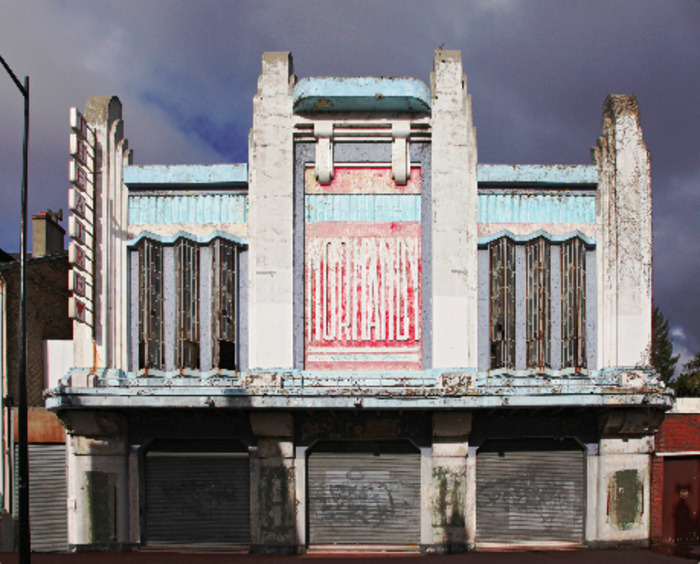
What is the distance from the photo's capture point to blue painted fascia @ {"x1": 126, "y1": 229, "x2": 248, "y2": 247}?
48.7 ft

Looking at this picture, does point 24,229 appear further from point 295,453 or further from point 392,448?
point 392,448

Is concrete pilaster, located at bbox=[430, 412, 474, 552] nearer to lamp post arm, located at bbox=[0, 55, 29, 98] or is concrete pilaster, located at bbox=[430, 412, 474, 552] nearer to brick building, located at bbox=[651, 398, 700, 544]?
brick building, located at bbox=[651, 398, 700, 544]

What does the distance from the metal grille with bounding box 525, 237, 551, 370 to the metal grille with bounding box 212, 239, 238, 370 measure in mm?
6123

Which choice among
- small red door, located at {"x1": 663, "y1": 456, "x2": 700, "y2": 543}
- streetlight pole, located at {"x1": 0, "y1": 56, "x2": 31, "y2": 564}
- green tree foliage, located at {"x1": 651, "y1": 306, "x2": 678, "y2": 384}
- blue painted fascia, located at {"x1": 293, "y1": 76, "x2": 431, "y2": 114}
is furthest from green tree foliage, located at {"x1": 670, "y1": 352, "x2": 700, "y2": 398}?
streetlight pole, located at {"x1": 0, "y1": 56, "x2": 31, "y2": 564}

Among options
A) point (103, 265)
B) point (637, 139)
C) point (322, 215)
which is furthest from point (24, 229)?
point (637, 139)

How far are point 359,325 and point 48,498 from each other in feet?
24.5

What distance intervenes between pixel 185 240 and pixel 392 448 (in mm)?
6084

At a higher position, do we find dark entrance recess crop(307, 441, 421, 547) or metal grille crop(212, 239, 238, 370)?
metal grille crop(212, 239, 238, 370)

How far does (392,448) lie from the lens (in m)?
14.7

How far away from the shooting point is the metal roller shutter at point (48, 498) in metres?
14.9

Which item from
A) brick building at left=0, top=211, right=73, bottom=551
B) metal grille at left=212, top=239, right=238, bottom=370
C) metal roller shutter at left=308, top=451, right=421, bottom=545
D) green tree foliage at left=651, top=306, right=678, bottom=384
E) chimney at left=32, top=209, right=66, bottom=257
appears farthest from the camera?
green tree foliage at left=651, top=306, right=678, bottom=384

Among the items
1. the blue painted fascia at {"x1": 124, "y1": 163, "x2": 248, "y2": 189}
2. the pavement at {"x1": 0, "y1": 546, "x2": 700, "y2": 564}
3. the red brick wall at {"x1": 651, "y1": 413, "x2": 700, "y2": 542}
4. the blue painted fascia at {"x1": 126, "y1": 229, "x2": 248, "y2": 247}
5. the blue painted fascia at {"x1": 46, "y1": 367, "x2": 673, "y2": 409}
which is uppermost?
the blue painted fascia at {"x1": 124, "y1": 163, "x2": 248, "y2": 189}

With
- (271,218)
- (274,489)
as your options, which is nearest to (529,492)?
(274,489)

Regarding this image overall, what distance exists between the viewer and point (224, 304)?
14.8 metres
